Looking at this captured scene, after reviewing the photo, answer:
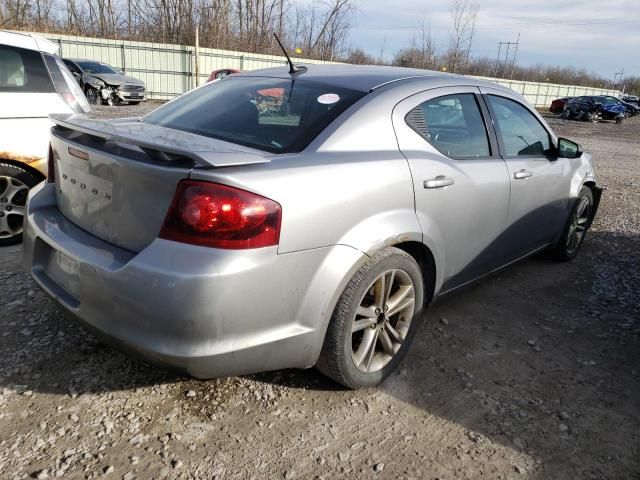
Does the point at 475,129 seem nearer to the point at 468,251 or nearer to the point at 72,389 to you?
the point at 468,251

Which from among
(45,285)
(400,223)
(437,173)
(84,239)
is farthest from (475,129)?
(45,285)

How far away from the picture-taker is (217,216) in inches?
78.9

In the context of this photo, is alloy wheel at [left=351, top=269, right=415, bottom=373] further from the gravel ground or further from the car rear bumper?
the car rear bumper

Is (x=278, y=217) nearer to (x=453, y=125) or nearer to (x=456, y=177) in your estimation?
(x=456, y=177)

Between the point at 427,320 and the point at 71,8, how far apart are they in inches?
1482

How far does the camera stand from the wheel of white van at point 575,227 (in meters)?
4.68

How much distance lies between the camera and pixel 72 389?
102 inches

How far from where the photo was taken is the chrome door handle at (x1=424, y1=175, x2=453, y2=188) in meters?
2.78

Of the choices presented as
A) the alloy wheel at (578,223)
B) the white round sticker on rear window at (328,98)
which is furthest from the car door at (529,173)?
the white round sticker on rear window at (328,98)

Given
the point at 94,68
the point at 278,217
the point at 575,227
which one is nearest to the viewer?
the point at 278,217

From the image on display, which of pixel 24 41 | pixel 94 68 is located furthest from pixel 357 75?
pixel 94 68

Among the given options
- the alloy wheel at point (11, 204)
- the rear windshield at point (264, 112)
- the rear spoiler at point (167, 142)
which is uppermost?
the rear windshield at point (264, 112)

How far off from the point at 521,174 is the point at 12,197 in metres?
4.00

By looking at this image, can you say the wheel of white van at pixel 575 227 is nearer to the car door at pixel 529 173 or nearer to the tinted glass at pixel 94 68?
the car door at pixel 529 173
